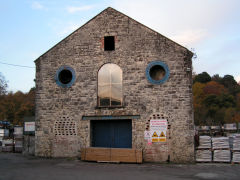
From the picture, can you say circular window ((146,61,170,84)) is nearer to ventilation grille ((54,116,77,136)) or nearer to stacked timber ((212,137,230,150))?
stacked timber ((212,137,230,150))

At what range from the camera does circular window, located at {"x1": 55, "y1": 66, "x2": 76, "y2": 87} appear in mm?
15328

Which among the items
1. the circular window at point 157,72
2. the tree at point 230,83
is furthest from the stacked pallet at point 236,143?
the tree at point 230,83

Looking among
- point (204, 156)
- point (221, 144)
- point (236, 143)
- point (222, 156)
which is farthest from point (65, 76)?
point (236, 143)

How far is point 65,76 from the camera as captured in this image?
16.1 metres

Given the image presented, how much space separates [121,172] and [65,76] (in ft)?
25.2

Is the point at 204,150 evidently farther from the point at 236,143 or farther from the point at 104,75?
the point at 104,75

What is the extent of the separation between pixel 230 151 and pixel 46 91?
11.1 meters

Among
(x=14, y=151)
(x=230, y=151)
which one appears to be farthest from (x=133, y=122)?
(x=14, y=151)

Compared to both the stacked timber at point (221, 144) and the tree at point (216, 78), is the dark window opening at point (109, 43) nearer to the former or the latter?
the stacked timber at point (221, 144)

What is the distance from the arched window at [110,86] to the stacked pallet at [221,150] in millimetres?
5590

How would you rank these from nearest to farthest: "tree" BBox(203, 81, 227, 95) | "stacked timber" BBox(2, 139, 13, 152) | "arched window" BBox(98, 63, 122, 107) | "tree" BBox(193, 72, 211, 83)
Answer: "arched window" BBox(98, 63, 122, 107) → "stacked timber" BBox(2, 139, 13, 152) → "tree" BBox(203, 81, 227, 95) → "tree" BBox(193, 72, 211, 83)

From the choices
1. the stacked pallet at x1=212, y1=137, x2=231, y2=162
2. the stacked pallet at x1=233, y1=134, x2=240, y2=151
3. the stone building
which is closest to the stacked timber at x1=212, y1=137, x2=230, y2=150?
the stacked pallet at x1=212, y1=137, x2=231, y2=162

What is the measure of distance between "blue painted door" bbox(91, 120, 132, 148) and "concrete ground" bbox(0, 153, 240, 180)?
182 centimetres

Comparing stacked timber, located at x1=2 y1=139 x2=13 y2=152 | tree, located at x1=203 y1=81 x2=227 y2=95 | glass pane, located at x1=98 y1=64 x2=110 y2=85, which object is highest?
tree, located at x1=203 y1=81 x2=227 y2=95
